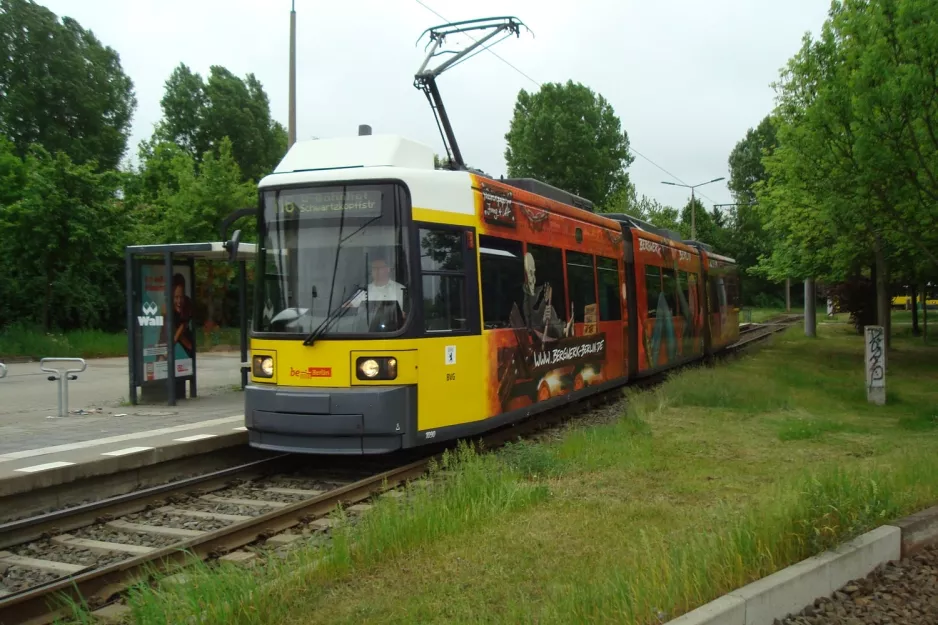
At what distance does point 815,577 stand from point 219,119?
52.3 meters

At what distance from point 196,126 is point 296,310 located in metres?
48.8

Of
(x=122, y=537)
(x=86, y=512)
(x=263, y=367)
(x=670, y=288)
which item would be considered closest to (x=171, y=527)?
(x=122, y=537)

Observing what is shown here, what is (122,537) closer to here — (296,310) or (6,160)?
(296,310)

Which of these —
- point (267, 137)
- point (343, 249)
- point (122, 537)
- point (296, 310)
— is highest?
point (267, 137)

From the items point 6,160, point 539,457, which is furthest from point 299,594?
point 6,160

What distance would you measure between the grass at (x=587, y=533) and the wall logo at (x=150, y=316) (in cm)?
731

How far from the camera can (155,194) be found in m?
37.3

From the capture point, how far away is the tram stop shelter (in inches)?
506

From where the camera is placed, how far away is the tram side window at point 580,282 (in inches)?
462

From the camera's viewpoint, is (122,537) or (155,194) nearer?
(122,537)

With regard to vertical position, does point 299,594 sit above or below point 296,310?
below

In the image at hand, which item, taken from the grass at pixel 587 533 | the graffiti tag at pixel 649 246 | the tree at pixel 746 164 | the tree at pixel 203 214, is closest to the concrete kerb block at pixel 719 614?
the grass at pixel 587 533

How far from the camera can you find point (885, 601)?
14.6ft

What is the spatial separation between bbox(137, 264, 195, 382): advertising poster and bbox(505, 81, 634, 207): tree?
40282mm
